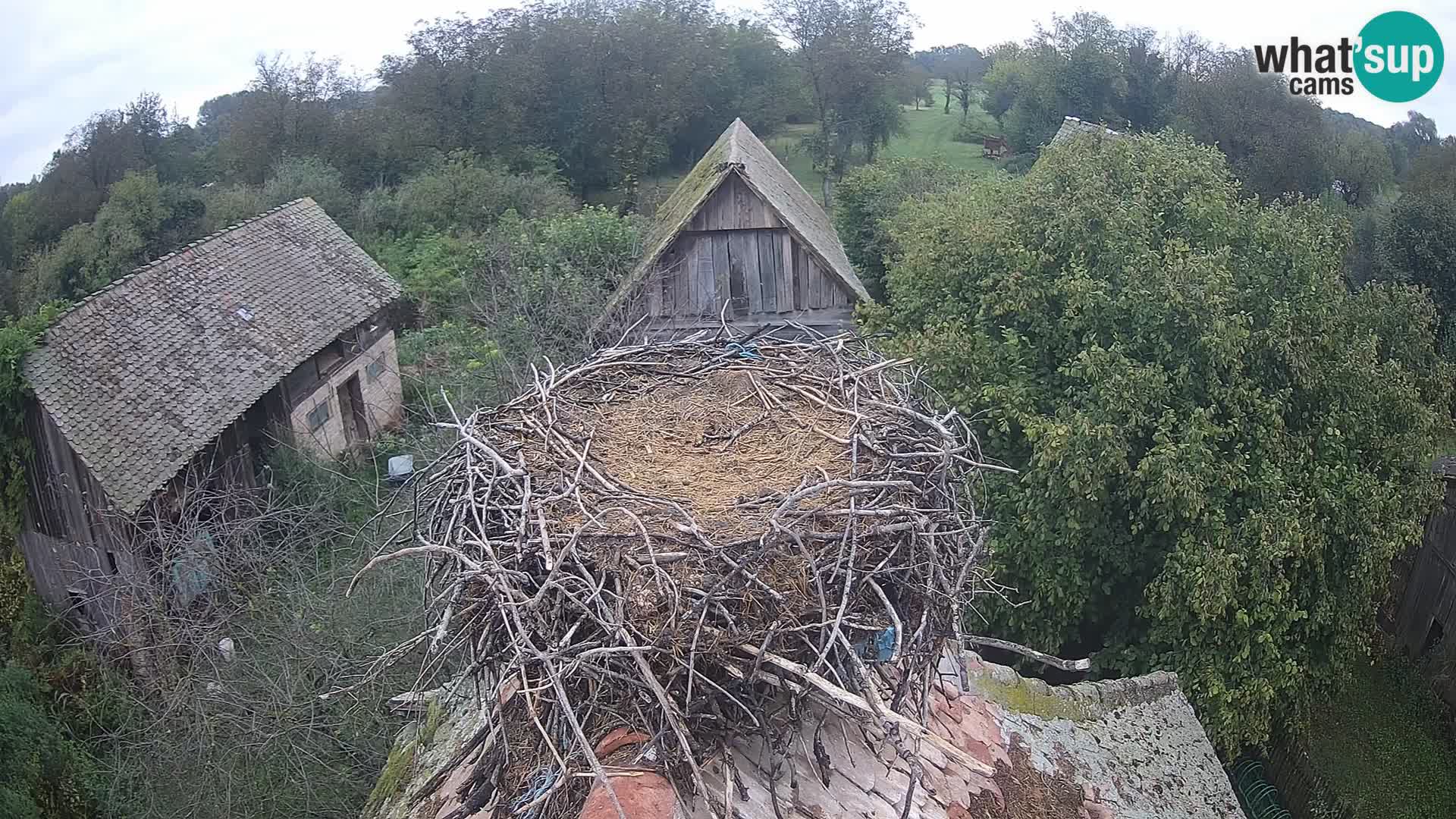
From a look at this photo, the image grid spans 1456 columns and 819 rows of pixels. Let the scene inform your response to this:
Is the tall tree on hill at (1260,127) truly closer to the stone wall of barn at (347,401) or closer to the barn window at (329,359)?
the stone wall of barn at (347,401)

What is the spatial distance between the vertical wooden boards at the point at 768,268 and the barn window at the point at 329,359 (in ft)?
22.3

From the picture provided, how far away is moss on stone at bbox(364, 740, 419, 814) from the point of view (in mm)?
4547

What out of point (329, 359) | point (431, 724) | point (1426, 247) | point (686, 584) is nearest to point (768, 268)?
point (329, 359)

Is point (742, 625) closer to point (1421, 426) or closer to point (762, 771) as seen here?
point (762, 771)

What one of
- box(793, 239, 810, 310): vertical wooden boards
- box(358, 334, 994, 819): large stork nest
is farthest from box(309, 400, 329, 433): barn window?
box(358, 334, 994, 819): large stork nest

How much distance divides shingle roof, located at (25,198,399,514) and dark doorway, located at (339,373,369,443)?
129 cm

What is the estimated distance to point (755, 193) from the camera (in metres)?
12.0

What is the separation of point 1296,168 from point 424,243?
20.5 meters

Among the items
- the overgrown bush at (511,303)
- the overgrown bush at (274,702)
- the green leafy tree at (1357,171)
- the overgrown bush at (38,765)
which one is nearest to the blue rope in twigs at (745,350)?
the overgrown bush at (274,702)

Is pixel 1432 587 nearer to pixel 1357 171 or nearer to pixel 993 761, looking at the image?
pixel 993 761

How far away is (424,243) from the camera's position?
2211 cm

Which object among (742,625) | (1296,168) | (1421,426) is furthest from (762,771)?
(1296,168)

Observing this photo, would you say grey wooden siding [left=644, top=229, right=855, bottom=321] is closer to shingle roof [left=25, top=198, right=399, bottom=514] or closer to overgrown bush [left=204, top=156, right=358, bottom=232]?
shingle roof [left=25, top=198, right=399, bottom=514]

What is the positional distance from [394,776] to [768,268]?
891 cm
